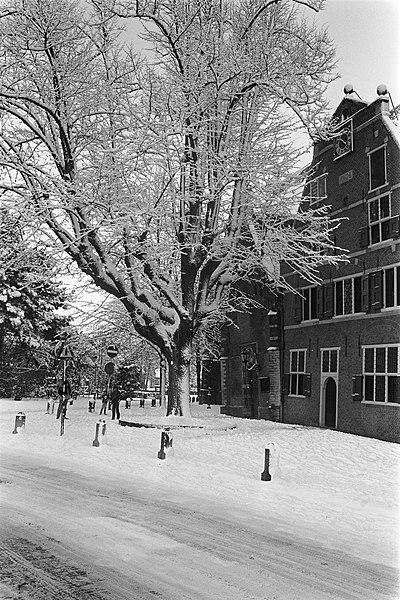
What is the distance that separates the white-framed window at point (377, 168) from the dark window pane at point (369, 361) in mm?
5328

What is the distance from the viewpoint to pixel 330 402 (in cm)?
2405

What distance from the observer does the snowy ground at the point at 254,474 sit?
8562 millimetres

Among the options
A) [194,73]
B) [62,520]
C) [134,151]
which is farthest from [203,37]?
[62,520]

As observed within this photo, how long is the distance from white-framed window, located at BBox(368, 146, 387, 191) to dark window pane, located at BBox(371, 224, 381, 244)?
135 cm

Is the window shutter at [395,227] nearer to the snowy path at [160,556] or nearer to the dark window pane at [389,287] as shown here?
the dark window pane at [389,287]

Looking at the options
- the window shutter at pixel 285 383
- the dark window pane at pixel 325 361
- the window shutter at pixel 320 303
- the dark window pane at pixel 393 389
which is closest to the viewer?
the dark window pane at pixel 393 389

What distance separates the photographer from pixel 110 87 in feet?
67.6

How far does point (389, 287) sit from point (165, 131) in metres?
8.25

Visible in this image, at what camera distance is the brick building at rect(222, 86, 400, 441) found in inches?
796

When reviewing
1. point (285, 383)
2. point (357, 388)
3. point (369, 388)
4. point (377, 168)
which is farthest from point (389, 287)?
point (285, 383)

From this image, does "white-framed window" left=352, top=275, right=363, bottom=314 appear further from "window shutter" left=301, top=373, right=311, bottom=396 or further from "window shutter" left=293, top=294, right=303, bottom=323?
"window shutter" left=293, top=294, right=303, bottom=323

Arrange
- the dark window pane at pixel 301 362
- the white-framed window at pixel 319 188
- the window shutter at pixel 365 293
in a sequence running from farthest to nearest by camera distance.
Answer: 1. the dark window pane at pixel 301 362
2. the white-framed window at pixel 319 188
3. the window shutter at pixel 365 293

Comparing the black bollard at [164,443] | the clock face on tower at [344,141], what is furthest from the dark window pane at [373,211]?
the black bollard at [164,443]

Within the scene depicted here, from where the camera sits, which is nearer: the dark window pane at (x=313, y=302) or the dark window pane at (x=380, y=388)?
the dark window pane at (x=380, y=388)
